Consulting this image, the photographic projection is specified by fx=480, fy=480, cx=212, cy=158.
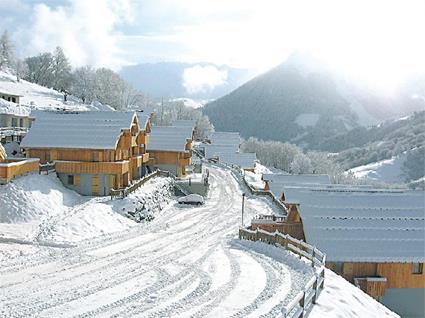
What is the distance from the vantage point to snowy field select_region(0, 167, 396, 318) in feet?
57.4

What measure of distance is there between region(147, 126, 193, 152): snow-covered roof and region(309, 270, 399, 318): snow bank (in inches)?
1787

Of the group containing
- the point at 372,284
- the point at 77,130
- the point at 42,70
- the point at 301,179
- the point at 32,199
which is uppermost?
the point at 42,70

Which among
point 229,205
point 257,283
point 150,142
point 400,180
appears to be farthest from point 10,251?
point 400,180

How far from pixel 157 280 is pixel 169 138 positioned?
45337mm

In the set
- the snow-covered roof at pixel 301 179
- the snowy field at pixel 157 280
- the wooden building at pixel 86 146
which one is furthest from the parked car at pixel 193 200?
the snowy field at pixel 157 280

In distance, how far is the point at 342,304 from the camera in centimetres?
1784

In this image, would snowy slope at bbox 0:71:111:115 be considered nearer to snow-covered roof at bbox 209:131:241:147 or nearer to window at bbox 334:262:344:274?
snow-covered roof at bbox 209:131:241:147

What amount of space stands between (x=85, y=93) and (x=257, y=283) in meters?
Result: 123

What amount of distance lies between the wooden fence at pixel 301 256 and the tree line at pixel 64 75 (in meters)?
110

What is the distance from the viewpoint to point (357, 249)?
26.8m

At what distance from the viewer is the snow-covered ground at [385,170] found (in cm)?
17800

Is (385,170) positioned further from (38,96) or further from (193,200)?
(193,200)

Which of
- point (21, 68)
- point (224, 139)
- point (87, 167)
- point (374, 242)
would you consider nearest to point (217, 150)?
point (224, 139)

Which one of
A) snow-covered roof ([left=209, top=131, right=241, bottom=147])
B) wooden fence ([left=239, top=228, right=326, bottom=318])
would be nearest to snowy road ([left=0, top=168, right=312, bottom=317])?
wooden fence ([left=239, top=228, right=326, bottom=318])
